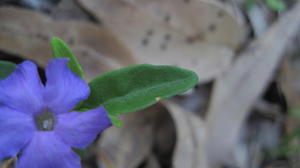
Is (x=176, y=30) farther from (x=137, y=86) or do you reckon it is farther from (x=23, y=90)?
(x=23, y=90)

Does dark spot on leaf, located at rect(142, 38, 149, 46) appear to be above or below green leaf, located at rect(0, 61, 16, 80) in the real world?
below

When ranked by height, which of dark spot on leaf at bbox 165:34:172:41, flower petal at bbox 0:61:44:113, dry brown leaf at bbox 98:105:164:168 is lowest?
dry brown leaf at bbox 98:105:164:168

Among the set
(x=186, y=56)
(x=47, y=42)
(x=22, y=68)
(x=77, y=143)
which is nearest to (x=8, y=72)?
(x=22, y=68)

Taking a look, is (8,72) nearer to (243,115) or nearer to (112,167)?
(112,167)

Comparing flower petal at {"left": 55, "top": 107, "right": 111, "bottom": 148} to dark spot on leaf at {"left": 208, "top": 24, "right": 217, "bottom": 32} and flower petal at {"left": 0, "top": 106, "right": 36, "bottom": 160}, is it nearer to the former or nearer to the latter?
flower petal at {"left": 0, "top": 106, "right": 36, "bottom": 160}

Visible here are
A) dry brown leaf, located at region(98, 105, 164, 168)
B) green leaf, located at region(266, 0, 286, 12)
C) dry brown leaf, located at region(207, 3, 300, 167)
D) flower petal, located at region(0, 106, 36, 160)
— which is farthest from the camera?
green leaf, located at region(266, 0, 286, 12)

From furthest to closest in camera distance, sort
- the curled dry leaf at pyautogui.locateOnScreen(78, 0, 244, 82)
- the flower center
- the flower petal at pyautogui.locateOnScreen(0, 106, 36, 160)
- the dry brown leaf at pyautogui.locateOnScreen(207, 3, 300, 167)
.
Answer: the dry brown leaf at pyautogui.locateOnScreen(207, 3, 300, 167) < the curled dry leaf at pyautogui.locateOnScreen(78, 0, 244, 82) < the flower center < the flower petal at pyautogui.locateOnScreen(0, 106, 36, 160)

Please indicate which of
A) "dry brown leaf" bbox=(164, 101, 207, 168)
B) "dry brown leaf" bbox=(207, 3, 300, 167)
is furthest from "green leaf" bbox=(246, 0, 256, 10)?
"dry brown leaf" bbox=(164, 101, 207, 168)
